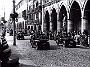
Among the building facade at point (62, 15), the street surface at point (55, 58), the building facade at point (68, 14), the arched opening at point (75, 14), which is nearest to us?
the street surface at point (55, 58)

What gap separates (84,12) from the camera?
82.7 ft

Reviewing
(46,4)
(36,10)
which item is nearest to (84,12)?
(46,4)

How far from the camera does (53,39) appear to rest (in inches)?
1153

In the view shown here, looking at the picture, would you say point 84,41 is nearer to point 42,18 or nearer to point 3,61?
point 3,61

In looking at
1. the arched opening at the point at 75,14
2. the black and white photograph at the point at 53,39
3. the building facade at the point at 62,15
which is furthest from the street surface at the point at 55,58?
the arched opening at the point at 75,14

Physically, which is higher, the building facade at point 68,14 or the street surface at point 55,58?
the building facade at point 68,14

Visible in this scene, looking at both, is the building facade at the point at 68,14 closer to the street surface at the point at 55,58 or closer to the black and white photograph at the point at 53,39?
the black and white photograph at the point at 53,39

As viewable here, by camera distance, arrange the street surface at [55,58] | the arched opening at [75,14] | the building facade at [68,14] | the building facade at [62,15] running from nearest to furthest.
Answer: the street surface at [55,58] → the building facade at [68,14] → the building facade at [62,15] → the arched opening at [75,14]

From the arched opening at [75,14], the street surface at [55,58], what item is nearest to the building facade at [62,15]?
the arched opening at [75,14]

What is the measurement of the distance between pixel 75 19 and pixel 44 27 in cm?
1094

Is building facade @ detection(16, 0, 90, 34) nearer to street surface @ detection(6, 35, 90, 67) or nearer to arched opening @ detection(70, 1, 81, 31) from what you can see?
arched opening @ detection(70, 1, 81, 31)

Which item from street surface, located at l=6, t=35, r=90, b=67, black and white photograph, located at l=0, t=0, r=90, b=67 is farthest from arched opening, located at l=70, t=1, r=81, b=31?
street surface, located at l=6, t=35, r=90, b=67

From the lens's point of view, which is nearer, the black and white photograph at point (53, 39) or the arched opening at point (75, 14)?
the black and white photograph at point (53, 39)

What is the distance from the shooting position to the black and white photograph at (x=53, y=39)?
10.7m
